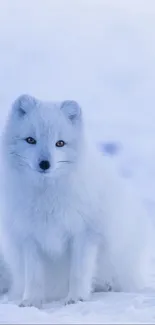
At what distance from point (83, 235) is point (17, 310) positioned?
59 centimetres

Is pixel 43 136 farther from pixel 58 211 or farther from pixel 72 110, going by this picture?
Answer: pixel 58 211

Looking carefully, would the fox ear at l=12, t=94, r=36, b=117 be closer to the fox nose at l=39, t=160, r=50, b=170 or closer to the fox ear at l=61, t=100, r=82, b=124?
the fox ear at l=61, t=100, r=82, b=124

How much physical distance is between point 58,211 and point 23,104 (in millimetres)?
580

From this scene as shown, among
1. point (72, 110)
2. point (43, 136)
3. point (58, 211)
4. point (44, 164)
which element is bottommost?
point (58, 211)

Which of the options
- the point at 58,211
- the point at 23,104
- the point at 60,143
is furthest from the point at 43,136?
the point at 58,211

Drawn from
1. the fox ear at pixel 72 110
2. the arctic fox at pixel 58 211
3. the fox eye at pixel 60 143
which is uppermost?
the fox ear at pixel 72 110

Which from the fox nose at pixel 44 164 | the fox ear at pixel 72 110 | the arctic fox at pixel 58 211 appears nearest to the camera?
the fox nose at pixel 44 164

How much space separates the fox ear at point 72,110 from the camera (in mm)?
2883

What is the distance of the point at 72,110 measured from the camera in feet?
9.48

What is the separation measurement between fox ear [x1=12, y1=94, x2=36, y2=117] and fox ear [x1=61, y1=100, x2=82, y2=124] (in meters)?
0.16

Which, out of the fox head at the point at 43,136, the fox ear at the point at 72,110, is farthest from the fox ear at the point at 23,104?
the fox ear at the point at 72,110

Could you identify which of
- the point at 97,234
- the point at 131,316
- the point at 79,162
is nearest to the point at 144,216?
the point at 97,234

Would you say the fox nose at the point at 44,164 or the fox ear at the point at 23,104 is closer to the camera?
the fox nose at the point at 44,164

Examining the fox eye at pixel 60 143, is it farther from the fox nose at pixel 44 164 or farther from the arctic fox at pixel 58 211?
the fox nose at pixel 44 164
